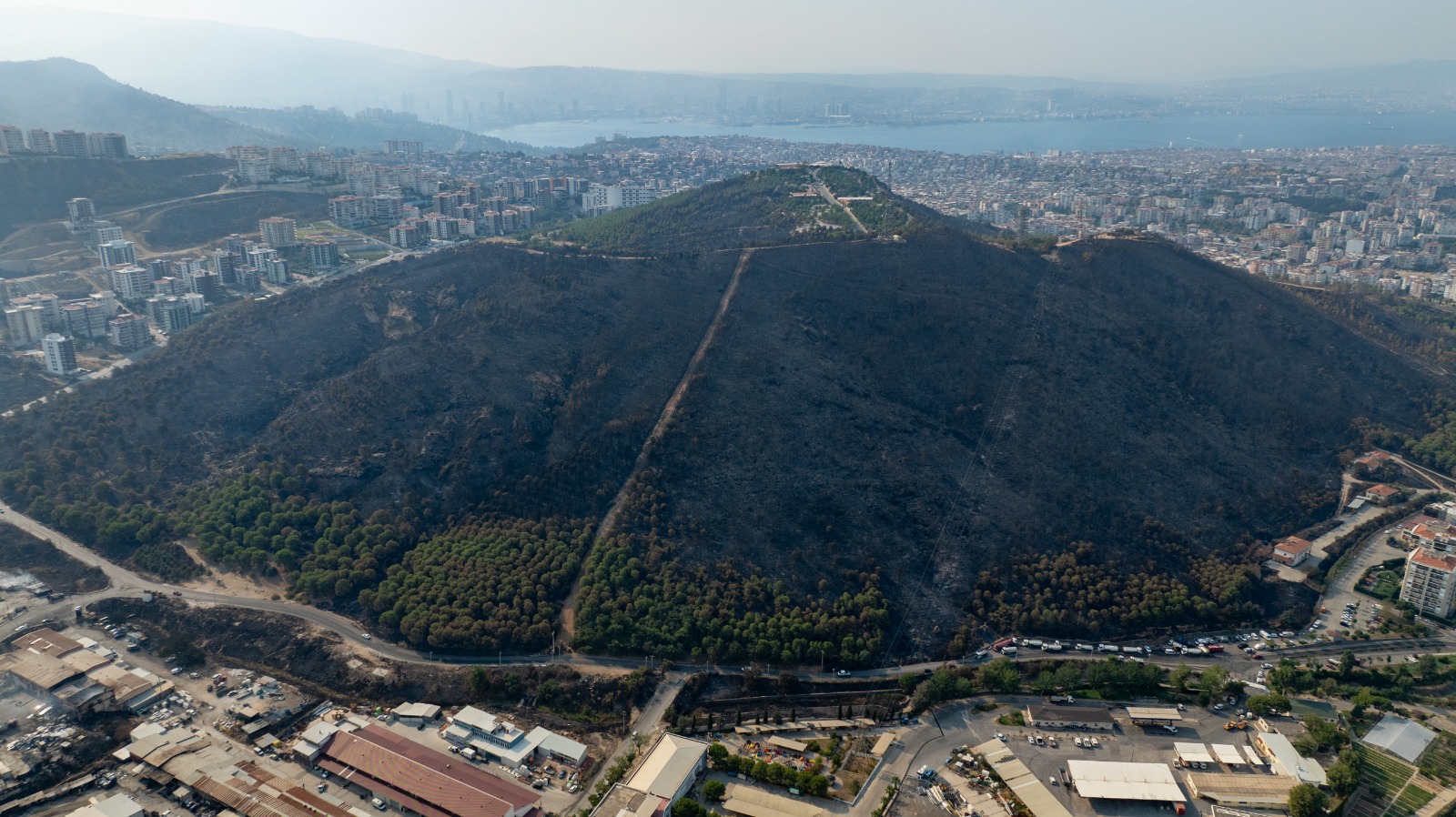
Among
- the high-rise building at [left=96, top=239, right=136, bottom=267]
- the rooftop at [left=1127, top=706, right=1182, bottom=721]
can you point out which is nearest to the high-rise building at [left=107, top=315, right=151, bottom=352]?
the high-rise building at [left=96, top=239, right=136, bottom=267]

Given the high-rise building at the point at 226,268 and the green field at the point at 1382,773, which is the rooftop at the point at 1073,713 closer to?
the green field at the point at 1382,773

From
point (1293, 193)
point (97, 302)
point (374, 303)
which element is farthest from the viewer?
point (1293, 193)

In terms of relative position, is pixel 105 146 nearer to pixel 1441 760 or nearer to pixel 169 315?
pixel 169 315

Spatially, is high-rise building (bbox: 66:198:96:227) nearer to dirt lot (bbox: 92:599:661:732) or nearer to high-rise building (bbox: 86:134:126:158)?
Result: high-rise building (bbox: 86:134:126:158)

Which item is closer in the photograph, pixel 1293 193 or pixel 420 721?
pixel 420 721

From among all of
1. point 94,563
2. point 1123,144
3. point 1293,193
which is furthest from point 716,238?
point 1123,144

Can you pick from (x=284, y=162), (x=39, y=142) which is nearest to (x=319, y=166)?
(x=284, y=162)

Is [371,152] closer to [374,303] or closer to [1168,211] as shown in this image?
[374,303]
